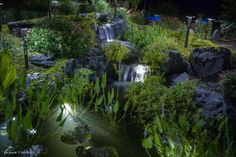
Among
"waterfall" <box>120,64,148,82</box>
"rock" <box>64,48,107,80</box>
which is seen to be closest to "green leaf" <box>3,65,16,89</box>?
"rock" <box>64,48,107,80</box>

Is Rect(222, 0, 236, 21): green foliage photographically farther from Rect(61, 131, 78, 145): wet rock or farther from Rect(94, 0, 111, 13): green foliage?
Rect(61, 131, 78, 145): wet rock

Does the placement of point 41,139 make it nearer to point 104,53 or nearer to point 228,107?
point 228,107

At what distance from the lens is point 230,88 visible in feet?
20.0

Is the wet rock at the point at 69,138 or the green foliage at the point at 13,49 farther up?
the green foliage at the point at 13,49

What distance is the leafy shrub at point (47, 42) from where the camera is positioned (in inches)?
320

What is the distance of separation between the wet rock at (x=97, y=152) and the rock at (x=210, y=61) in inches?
169

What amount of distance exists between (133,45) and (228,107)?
5542 mm

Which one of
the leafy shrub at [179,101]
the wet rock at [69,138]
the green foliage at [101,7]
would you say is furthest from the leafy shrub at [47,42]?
the green foliage at [101,7]

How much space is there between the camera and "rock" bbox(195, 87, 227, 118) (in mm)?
5613

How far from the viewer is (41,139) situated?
5.00 metres

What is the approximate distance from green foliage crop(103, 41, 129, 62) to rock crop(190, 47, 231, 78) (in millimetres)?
2318

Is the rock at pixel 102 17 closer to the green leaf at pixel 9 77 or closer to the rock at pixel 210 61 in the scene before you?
the rock at pixel 210 61

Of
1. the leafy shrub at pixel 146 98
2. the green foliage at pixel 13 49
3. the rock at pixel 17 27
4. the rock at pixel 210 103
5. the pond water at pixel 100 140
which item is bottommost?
the pond water at pixel 100 140

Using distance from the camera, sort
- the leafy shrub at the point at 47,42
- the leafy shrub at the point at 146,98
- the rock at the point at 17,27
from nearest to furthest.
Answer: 1. the leafy shrub at the point at 146,98
2. the leafy shrub at the point at 47,42
3. the rock at the point at 17,27
